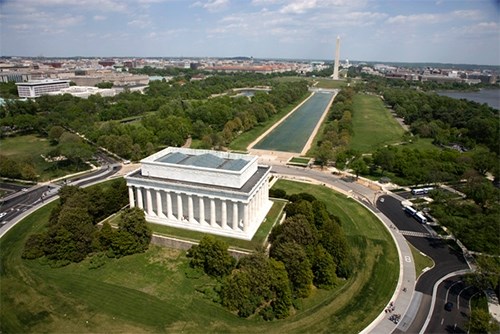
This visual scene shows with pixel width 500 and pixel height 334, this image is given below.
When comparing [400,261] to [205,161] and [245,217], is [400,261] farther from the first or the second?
[205,161]

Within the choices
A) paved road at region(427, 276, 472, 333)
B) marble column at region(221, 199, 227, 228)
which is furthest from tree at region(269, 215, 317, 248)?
paved road at region(427, 276, 472, 333)

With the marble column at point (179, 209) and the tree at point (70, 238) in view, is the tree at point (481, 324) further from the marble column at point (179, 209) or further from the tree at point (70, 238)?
the tree at point (70, 238)

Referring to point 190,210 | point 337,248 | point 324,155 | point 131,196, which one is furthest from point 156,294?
point 324,155

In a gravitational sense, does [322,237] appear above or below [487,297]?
above

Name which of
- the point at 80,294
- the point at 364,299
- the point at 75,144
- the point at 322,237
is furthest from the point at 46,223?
the point at 364,299

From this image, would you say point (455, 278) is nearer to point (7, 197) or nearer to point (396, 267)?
point (396, 267)
